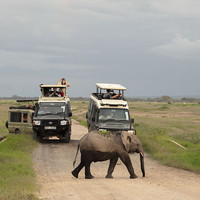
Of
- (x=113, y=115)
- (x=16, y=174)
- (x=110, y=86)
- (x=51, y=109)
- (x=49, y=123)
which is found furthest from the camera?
(x=110, y=86)

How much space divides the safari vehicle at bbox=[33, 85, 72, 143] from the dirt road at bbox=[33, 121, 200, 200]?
728 centimetres

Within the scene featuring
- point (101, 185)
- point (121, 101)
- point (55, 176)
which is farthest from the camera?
point (121, 101)

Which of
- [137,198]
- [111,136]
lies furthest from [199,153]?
[137,198]

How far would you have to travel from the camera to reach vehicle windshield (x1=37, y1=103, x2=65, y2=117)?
26.4 m

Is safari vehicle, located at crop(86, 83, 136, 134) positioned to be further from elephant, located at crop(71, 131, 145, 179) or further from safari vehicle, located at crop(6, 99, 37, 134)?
elephant, located at crop(71, 131, 145, 179)

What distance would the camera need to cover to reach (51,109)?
87.4 feet

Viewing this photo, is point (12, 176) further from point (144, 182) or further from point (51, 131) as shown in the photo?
point (51, 131)

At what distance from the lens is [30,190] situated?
10789 mm

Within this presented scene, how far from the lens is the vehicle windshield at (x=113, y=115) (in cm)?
2348

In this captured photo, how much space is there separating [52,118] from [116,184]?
14.3 meters

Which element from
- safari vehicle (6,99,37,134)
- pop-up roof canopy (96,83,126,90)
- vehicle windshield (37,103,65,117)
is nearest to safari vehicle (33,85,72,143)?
vehicle windshield (37,103,65,117)

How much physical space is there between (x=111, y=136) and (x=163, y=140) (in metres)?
12.2

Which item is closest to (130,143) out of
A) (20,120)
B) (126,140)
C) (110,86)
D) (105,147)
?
(126,140)

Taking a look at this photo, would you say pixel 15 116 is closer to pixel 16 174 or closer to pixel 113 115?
pixel 113 115
